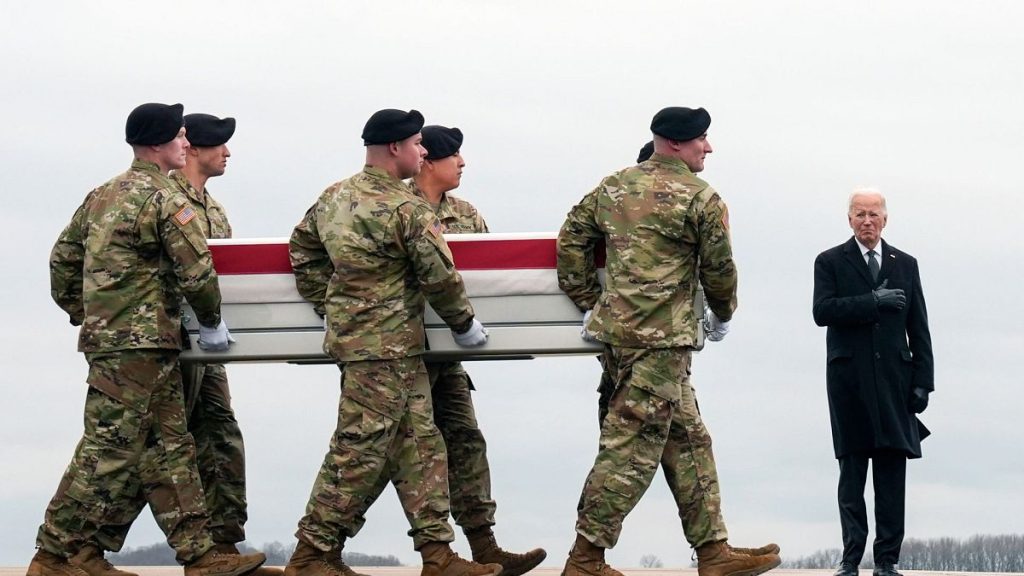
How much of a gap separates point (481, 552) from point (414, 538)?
2.92ft

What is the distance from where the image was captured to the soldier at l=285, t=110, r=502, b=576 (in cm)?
891

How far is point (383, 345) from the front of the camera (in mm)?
8922

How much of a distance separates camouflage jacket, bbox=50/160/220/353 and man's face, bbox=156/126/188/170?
0.16 m

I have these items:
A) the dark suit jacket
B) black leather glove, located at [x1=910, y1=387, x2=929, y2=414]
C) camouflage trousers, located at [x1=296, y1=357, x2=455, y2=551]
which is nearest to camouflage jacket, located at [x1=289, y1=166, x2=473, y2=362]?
camouflage trousers, located at [x1=296, y1=357, x2=455, y2=551]

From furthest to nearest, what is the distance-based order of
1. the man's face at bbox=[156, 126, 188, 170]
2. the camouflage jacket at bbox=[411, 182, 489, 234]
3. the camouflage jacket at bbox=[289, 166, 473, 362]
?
the camouflage jacket at bbox=[411, 182, 489, 234], the man's face at bbox=[156, 126, 188, 170], the camouflage jacket at bbox=[289, 166, 473, 362]

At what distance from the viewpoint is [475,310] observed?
9.25 m

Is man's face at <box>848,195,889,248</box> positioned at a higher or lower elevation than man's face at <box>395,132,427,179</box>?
lower

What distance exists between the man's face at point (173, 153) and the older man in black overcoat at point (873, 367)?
3343mm

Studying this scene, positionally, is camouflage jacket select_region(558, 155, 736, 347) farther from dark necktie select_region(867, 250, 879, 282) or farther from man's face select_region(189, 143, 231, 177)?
man's face select_region(189, 143, 231, 177)

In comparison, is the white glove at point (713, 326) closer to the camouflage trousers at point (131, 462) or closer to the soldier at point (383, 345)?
the soldier at point (383, 345)

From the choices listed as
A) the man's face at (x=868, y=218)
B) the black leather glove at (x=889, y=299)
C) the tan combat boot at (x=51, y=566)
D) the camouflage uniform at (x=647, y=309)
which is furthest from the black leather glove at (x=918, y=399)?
the tan combat boot at (x=51, y=566)

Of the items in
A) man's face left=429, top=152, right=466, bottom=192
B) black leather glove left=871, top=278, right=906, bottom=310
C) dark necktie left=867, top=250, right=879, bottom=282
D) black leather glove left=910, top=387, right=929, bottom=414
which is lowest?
black leather glove left=910, top=387, right=929, bottom=414

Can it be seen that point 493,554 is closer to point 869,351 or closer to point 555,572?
point 555,572

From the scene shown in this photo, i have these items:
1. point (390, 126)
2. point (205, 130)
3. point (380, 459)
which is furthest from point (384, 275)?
point (205, 130)
